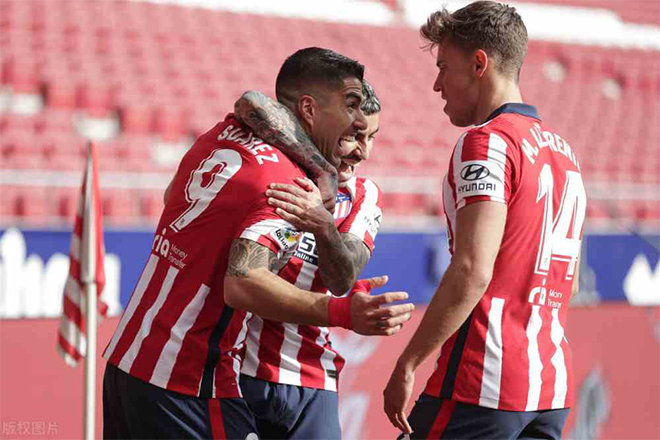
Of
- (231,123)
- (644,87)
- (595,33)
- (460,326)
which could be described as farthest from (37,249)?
(595,33)

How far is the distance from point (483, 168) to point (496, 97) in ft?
1.05

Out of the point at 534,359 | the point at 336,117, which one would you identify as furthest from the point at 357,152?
the point at 534,359

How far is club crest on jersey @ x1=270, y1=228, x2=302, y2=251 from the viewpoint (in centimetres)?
240

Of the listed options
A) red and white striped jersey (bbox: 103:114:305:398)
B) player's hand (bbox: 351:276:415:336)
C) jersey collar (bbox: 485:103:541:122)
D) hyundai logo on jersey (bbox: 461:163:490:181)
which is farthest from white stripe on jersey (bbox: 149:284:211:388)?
jersey collar (bbox: 485:103:541:122)

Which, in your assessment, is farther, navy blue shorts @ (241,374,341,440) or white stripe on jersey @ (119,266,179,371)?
navy blue shorts @ (241,374,341,440)

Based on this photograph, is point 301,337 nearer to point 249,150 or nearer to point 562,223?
point 249,150

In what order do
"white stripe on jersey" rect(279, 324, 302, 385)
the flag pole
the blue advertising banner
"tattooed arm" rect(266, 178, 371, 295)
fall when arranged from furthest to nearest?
1. the blue advertising banner
2. the flag pole
3. "white stripe on jersey" rect(279, 324, 302, 385)
4. "tattooed arm" rect(266, 178, 371, 295)

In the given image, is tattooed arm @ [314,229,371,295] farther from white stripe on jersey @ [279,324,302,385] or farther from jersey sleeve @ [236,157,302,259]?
white stripe on jersey @ [279,324,302,385]

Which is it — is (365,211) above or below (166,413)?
above

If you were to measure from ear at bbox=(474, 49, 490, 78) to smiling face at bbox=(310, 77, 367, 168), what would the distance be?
0.37m

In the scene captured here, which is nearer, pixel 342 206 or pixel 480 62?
pixel 480 62

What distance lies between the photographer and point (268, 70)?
1336 cm

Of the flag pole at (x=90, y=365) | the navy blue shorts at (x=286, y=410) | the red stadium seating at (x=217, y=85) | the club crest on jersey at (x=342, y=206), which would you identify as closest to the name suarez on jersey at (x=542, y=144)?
the club crest on jersey at (x=342, y=206)

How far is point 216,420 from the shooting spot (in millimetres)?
2584
